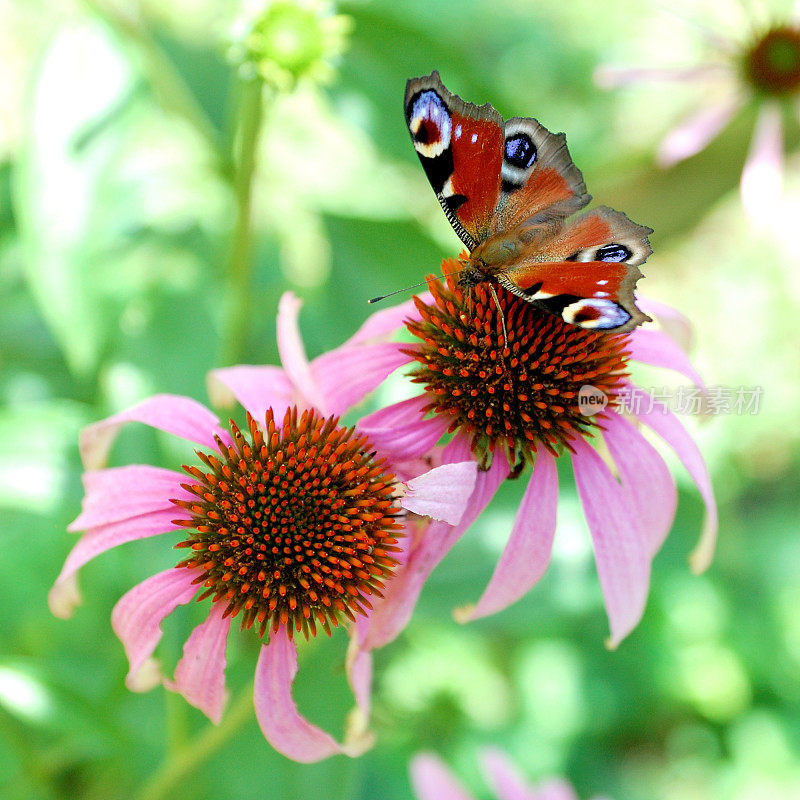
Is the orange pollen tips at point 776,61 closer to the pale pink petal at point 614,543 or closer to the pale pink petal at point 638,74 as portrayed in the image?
the pale pink petal at point 638,74

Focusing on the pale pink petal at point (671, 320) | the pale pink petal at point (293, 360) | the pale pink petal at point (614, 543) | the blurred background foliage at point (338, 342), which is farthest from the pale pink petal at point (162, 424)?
the pale pink petal at point (671, 320)

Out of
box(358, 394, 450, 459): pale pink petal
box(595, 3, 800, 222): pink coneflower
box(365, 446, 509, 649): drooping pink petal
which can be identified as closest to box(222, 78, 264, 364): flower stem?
box(358, 394, 450, 459): pale pink petal

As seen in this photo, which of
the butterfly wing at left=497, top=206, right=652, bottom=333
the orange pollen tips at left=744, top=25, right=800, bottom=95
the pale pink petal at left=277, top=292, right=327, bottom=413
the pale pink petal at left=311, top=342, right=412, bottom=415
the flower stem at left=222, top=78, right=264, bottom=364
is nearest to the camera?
the butterfly wing at left=497, top=206, right=652, bottom=333

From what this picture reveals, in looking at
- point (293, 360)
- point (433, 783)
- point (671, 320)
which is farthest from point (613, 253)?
point (433, 783)

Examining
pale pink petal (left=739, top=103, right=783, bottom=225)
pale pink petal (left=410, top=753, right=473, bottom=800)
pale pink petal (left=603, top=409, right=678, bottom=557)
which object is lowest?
pale pink petal (left=410, top=753, right=473, bottom=800)

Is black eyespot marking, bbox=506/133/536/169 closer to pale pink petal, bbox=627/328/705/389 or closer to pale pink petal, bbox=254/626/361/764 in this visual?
pale pink petal, bbox=627/328/705/389

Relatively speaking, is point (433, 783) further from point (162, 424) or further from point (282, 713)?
point (162, 424)
